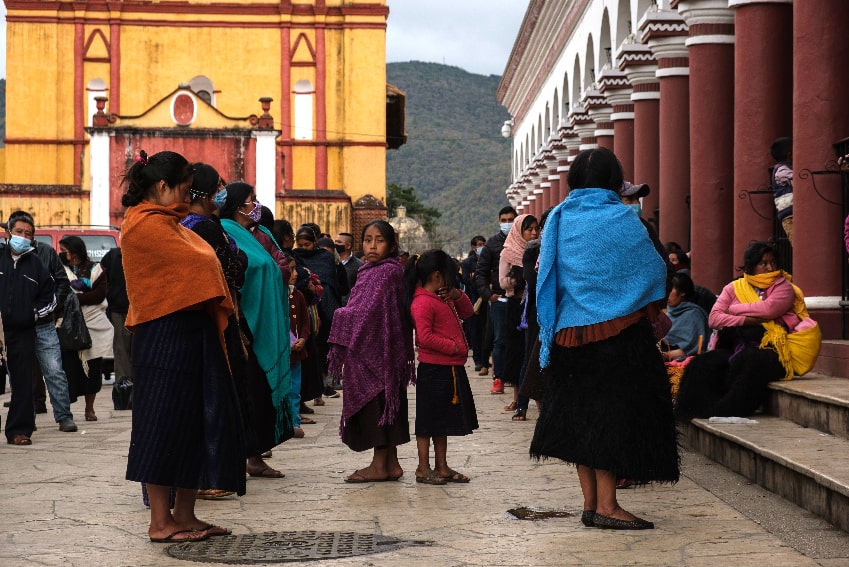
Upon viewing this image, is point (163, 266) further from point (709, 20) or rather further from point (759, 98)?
point (709, 20)

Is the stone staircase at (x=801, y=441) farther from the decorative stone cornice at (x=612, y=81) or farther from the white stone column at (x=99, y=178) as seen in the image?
the white stone column at (x=99, y=178)

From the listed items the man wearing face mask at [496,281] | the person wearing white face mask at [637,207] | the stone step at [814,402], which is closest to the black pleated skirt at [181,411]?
the person wearing white face mask at [637,207]

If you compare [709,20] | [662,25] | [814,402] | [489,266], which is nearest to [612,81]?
[662,25]

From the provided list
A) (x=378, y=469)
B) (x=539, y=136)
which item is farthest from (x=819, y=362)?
(x=539, y=136)

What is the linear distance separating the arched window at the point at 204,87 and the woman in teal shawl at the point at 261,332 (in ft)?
131

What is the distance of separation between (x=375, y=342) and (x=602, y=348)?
2.15m

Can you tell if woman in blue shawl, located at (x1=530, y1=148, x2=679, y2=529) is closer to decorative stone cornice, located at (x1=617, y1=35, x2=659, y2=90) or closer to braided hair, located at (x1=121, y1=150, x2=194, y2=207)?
braided hair, located at (x1=121, y1=150, x2=194, y2=207)

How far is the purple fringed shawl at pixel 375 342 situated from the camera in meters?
8.66

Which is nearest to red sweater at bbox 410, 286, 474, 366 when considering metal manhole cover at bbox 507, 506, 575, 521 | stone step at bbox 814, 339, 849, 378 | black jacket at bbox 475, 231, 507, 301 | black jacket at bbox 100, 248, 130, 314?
metal manhole cover at bbox 507, 506, 575, 521

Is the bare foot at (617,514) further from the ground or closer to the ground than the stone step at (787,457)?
closer to the ground

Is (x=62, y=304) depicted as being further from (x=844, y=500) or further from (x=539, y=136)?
(x=539, y=136)

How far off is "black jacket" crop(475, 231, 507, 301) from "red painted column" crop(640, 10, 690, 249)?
4554 mm

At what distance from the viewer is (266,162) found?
1671 inches

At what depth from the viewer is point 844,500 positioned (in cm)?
657
